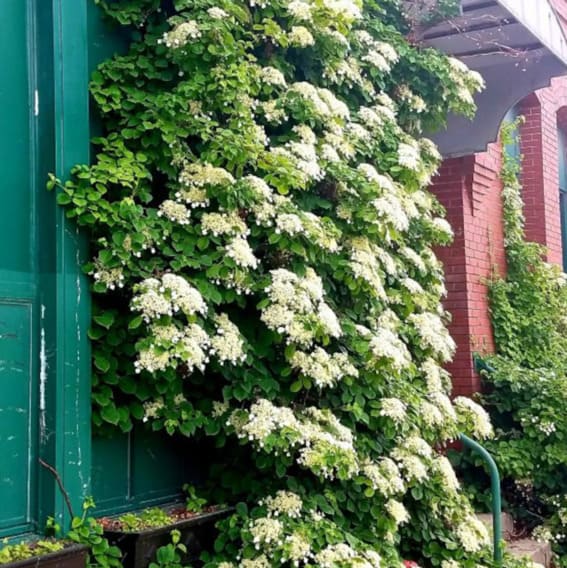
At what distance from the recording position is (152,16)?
4.10m

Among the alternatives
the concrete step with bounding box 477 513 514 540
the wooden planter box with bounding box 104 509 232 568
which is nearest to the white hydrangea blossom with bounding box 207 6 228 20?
the wooden planter box with bounding box 104 509 232 568

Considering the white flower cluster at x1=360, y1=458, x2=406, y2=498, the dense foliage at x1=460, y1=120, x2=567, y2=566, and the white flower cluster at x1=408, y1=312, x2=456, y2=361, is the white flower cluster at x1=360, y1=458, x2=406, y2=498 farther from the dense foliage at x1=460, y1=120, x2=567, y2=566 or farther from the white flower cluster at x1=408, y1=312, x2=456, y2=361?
the dense foliage at x1=460, y1=120, x2=567, y2=566

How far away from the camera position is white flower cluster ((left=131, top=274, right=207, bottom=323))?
11.1ft

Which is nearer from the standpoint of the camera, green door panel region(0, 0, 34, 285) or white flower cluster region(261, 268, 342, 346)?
green door panel region(0, 0, 34, 285)

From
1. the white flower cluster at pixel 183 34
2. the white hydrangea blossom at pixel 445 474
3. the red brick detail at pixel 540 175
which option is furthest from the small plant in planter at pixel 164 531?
the red brick detail at pixel 540 175

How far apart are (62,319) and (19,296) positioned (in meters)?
0.21

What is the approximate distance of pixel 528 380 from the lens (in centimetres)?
648

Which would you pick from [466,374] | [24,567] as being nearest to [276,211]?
[24,567]

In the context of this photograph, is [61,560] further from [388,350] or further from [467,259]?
[467,259]

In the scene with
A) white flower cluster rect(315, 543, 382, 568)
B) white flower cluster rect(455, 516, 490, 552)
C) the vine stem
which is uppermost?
the vine stem

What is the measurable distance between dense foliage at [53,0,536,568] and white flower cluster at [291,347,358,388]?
0.03 feet

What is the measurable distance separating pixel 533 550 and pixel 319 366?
3055mm

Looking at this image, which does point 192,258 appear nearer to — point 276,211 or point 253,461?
point 276,211

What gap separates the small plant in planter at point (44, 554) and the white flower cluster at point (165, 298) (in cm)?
100
